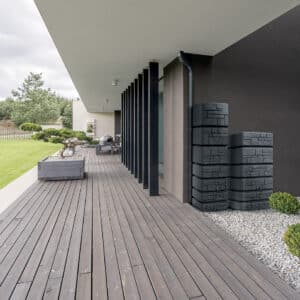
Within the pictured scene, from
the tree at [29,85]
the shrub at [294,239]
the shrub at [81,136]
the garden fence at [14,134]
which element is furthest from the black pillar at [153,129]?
the tree at [29,85]

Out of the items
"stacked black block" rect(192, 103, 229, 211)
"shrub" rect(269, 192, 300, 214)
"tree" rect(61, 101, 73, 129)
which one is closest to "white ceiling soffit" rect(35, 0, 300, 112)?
"stacked black block" rect(192, 103, 229, 211)

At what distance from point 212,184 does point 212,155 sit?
45 centimetres

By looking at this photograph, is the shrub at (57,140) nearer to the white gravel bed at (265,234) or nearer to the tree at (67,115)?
the tree at (67,115)

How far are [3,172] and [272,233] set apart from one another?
24.2 ft

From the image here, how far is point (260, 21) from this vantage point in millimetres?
2832

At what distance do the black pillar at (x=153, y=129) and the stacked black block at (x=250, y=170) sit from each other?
1429mm

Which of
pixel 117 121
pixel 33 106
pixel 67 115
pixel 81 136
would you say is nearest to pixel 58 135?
pixel 81 136

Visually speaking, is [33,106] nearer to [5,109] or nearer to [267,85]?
[5,109]

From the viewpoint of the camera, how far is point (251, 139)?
3732mm

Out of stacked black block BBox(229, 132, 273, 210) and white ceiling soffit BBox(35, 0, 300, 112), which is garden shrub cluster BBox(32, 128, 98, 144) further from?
stacked black block BBox(229, 132, 273, 210)

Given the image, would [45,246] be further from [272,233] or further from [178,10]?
[178,10]

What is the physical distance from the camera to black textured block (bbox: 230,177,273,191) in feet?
12.2

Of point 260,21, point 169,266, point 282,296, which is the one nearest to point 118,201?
point 169,266

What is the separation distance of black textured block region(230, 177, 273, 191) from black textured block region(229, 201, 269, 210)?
0.72ft
